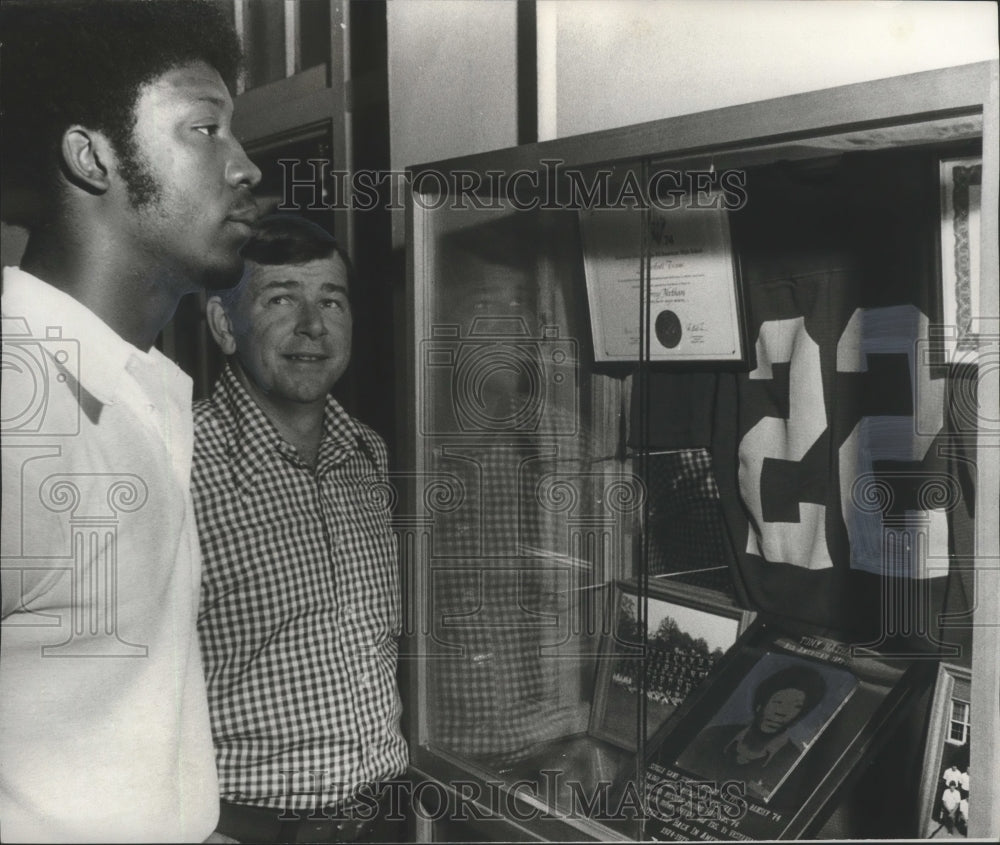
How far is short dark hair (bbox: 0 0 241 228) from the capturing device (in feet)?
4.23

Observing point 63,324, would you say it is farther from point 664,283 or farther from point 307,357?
point 664,283

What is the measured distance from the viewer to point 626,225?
150 centimetres

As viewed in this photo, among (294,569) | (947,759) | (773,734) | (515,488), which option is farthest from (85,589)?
(947,759)

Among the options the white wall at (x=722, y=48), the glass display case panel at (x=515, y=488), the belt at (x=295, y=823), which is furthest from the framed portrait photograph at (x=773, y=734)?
the white wall at (x=722, y=48)

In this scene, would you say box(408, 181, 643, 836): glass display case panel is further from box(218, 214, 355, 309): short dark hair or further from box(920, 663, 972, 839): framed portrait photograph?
box(920, 663, 972, 839): framed portrait photograph

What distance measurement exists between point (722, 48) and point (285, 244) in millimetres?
756

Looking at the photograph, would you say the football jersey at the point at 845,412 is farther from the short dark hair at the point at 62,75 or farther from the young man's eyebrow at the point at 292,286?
the short dark hair at the point at 62,75

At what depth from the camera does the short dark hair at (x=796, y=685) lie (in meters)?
1.39

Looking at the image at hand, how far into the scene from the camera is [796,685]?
55.7 inches

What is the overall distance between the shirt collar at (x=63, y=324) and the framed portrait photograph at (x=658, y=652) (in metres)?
0.90

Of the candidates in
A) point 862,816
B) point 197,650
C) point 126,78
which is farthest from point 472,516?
point 126,78

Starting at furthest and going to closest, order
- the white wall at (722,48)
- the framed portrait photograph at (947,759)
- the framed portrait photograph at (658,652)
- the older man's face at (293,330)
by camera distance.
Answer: the framed portrait photograph at (658,652), the older man's face at (293,330), the white wall at (722,48), the framed portrait photograph at (947,759)

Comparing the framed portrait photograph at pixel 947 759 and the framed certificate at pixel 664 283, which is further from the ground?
the framed certificate at pixel 664 283

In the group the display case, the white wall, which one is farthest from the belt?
the white wall
